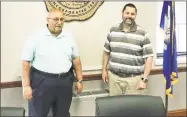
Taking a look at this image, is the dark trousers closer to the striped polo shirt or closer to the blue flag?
the striped polo shirt

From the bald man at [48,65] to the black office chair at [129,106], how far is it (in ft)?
2.49

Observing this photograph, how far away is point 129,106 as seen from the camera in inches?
70.4

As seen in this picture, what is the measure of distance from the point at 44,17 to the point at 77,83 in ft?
2.44

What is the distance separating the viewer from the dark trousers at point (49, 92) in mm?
2432

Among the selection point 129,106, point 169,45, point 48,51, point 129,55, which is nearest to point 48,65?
point 48,51

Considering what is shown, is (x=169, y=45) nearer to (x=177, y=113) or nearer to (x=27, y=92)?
(x=177, y=113)

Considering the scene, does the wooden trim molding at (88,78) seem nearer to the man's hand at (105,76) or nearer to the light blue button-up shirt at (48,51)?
the man's hand at (105,76)

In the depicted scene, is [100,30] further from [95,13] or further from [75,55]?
[75,55]

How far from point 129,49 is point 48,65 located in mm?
800

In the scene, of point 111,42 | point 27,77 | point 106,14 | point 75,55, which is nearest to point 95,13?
point 106,14

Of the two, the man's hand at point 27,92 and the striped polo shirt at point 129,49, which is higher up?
the striped polo shirt at point 129,49

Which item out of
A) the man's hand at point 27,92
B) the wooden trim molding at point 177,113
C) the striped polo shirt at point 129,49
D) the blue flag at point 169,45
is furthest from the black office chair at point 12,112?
the wooden trim molding at point 177,113

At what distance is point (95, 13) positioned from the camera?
2.89 metres

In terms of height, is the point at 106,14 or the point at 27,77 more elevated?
the point at 106,14
